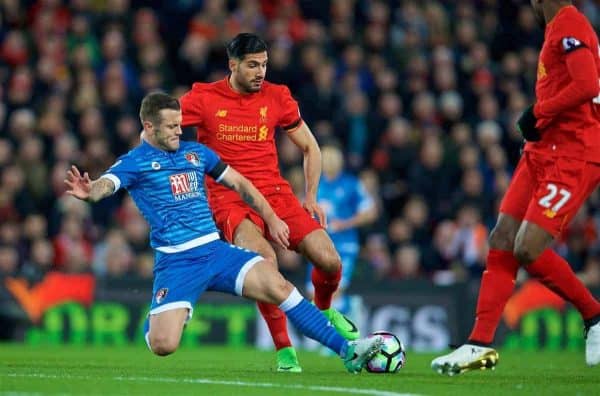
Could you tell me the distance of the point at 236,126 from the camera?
10484 mm

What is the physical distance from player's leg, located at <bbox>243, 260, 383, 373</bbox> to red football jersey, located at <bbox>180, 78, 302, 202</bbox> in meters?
1.20

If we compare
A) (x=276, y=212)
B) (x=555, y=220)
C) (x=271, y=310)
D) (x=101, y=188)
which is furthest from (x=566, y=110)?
(x=101, y=188)

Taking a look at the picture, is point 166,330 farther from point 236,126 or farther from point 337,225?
point 337,225

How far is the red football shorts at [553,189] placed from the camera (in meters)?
9.12

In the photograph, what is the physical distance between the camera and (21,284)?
16406mm

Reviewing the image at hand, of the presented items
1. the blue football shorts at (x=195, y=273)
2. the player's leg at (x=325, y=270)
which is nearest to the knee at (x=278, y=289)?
the blue football shorts at (x=195, y=273)

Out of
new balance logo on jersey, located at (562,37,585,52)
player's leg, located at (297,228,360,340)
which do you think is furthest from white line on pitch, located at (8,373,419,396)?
new balance logo on jersey, located at (562,37,585,52)

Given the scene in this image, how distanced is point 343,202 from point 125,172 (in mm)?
5816

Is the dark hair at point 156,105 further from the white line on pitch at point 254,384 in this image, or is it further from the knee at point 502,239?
the knee at point 502,239

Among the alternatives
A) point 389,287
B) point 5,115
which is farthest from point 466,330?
point 5,115

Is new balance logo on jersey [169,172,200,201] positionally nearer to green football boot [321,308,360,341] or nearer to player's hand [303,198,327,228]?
player's hand [303,198,327,228]

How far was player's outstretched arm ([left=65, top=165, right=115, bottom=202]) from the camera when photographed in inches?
346

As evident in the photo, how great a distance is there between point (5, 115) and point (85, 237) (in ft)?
6.33

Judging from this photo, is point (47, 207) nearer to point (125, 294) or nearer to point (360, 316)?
point (125, 294)
